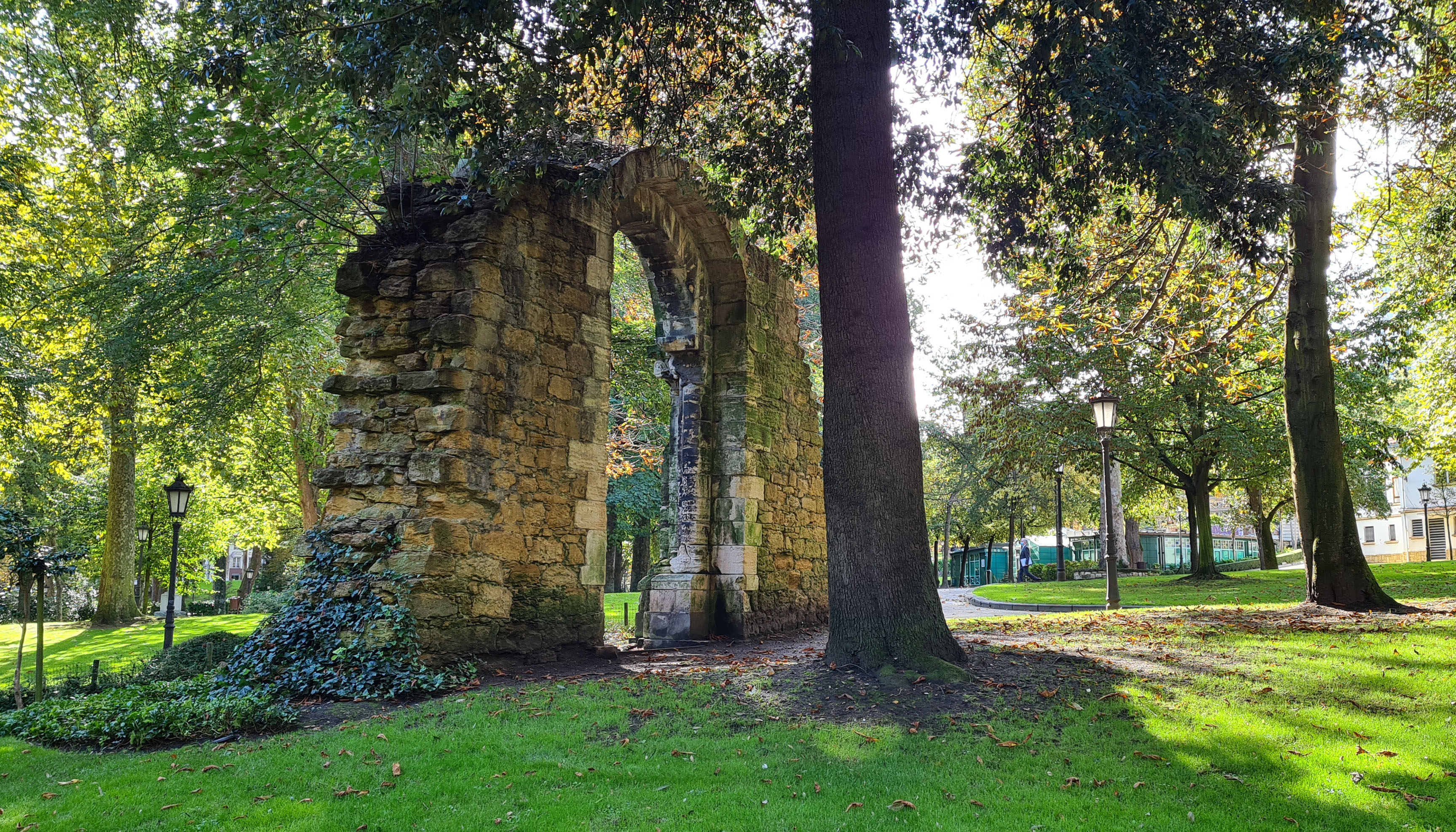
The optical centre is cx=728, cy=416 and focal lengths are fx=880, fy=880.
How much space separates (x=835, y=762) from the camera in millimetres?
4805

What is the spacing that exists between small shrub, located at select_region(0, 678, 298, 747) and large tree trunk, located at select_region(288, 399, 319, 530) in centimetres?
1298

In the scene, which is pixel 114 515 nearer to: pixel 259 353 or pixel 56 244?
pixel 56 244

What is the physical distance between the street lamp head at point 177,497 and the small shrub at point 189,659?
12.9ft

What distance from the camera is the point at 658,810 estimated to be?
4.15 metres

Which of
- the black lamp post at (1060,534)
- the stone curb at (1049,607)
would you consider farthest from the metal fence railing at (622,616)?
the black lamp post at (1060,534)

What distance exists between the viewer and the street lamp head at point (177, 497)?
514 inches

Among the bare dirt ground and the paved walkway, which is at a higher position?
the bare dirt ground

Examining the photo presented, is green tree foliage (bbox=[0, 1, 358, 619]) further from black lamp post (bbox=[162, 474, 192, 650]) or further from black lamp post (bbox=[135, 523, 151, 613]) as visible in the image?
black lamp post (bbox=[135, 523, 151, 613])

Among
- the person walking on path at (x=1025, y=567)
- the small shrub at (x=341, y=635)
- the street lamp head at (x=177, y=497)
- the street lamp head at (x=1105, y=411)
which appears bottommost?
the person walking on path at (x=1025, y=567)

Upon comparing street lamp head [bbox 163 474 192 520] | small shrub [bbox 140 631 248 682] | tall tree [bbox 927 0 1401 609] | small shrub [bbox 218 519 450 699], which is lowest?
small shrub [bbox 140 631 248 682]

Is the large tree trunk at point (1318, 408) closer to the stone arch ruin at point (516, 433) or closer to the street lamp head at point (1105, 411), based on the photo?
the street lamp head at point (1105, 411)

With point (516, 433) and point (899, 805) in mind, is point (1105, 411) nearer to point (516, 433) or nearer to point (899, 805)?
point (516, 433)

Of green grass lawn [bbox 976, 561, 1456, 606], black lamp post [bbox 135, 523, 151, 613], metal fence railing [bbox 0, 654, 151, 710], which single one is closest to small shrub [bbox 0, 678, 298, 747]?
metal fence railing [bbox 0, 654, 151, 710]

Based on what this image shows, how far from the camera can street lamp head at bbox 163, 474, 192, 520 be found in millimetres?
13055
